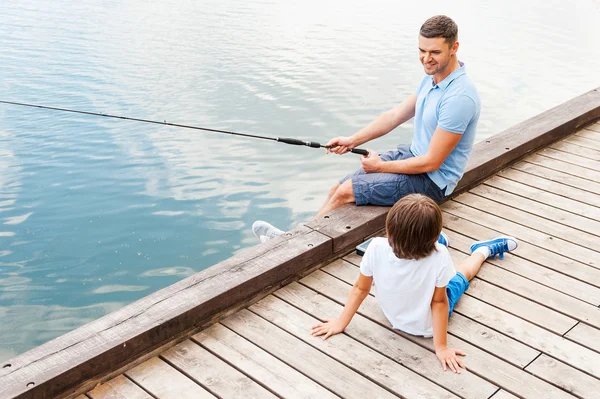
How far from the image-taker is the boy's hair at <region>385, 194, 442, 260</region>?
2611 mm

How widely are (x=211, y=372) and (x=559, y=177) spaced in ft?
8.81

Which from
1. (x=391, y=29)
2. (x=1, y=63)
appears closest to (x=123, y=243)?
(x=1, y=63)

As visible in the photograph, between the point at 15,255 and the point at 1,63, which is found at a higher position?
the point at 1,63

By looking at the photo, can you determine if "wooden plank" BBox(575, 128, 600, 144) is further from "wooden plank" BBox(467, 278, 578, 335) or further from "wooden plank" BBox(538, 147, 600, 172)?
"wooden plank" BBox(467, 278, 578, 335)

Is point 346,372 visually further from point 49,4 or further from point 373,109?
point 49,4

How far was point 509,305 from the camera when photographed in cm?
316

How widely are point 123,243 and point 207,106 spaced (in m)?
3.46

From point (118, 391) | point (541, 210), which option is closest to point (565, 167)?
point (541, 210)

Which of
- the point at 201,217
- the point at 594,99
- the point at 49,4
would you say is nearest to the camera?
the point at 594,99

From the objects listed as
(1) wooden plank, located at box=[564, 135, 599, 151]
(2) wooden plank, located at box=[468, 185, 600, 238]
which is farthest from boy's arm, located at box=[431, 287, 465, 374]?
(1) wooden plank, located at box=[564, 135, 599, 151]

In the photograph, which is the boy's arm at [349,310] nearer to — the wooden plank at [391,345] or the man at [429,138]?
the wooden plank at [391,345]

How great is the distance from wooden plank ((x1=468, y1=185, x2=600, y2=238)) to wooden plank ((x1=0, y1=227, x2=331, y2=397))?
123 cm

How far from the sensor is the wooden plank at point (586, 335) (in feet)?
9.56

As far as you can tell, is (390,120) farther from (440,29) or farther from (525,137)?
(525,137)
